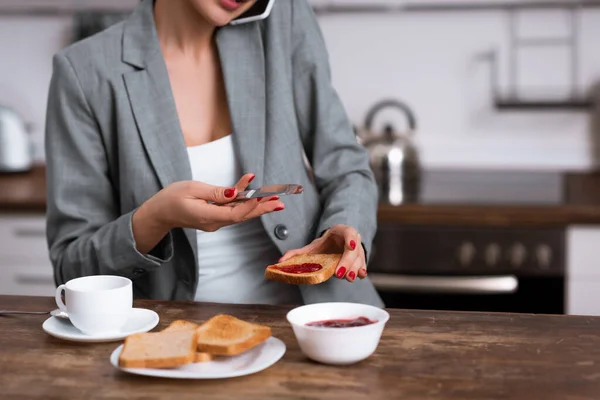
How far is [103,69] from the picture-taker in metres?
1.55

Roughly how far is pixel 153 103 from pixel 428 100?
1.62 metres

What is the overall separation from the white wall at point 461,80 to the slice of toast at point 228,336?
6.47ft

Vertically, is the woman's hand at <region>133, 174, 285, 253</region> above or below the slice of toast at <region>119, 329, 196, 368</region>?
above

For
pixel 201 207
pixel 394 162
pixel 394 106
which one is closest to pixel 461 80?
pixel 394 106

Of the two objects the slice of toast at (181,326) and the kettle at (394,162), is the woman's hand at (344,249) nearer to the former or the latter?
the slice of toast at (181,326)

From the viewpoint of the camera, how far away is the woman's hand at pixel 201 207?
1.25 meters

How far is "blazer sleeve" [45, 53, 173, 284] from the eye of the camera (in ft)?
5.03

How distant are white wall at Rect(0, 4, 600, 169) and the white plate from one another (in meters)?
2.00

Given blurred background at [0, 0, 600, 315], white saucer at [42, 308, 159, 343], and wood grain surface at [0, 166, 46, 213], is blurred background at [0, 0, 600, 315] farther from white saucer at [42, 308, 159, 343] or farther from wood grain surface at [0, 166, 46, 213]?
white saucer at [42, 308, 159, 343]

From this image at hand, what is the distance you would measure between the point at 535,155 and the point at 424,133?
0.41 meters

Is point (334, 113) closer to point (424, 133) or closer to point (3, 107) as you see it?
point (424, 133)

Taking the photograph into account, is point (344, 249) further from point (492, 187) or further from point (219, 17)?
point (492, 187)

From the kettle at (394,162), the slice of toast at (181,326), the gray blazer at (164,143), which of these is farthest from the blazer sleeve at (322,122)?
the kettle at (394,162)

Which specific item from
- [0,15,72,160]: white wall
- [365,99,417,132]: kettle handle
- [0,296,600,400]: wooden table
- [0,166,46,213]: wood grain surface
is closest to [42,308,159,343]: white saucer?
[0,296,600,400]: wooden table
